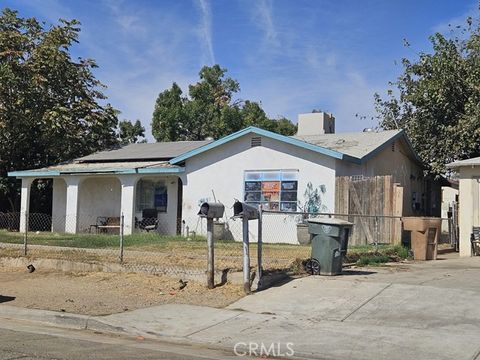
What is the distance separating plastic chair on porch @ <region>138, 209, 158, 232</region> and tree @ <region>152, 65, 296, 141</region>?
16.4 metres

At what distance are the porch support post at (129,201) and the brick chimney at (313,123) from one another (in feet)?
27.3

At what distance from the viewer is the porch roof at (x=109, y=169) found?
2181 centimetres

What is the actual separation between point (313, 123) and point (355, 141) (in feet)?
16.7

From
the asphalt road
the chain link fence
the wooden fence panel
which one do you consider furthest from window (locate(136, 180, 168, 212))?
the asphalt road

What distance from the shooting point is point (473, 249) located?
17.0 meters

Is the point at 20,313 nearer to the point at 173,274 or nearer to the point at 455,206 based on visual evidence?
the point at 173,274

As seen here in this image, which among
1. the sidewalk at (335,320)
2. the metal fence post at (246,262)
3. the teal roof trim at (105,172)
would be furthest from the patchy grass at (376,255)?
the teal roof trim at (105,172)

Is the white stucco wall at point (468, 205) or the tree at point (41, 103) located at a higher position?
the tree at point (41, 103)

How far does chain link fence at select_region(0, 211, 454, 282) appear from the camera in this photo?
1262 cm

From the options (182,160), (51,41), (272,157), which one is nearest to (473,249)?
(272,157)

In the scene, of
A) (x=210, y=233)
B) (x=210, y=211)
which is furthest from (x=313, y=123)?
(x=210, y=211)

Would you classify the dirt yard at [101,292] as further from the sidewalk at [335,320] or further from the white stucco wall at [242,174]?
the white stucco wall at [242,174]

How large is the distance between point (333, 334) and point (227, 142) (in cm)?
1351

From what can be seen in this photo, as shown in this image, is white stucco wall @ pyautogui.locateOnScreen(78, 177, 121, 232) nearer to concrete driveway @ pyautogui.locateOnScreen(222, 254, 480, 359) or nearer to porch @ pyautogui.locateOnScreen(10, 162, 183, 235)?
porch @ pyautogui.locateOnScreen(10, 162, 183, 235)
